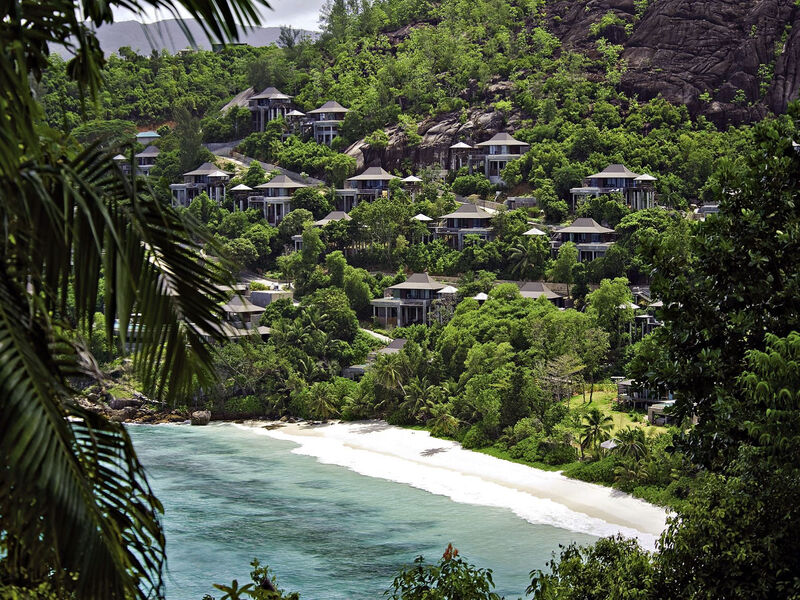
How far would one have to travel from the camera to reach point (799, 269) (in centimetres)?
1080

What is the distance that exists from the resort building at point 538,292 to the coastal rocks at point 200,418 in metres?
13.9

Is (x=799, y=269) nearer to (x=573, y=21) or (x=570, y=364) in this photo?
(x=570, y=364)

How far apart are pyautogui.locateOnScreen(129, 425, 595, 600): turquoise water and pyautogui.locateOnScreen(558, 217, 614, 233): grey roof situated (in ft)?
64.9

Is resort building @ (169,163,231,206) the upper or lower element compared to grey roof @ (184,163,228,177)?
lower

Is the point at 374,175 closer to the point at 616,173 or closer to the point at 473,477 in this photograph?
the point at 616,173

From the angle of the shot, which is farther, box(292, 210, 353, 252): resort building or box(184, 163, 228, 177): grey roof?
box(184, 163, 228, 177): grey roof

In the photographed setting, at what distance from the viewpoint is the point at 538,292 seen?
4631 centimetres

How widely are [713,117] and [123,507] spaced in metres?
64.1

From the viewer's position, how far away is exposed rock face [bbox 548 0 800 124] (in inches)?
2547

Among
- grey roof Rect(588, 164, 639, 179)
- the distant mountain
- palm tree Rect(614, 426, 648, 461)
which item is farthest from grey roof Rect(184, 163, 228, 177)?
palm tree Rect(614, 426, 648, 461)

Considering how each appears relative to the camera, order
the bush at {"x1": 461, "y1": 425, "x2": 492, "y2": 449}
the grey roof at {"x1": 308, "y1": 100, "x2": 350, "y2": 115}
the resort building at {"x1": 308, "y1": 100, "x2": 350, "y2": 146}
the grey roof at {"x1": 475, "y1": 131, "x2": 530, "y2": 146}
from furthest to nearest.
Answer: the resort building at {"x1": 308, "y1": 100, "x2": 350, "y2": 146}
the grey roof at {"x1": 308, "y1": 100, "x2": 350, "y2": 115}
the grey roof at {"x1": 475, "y1": 131, "x2": 530, "y2": 146}
the bush at {"x1": 461, "y1": 425, "x2": 492, "y2": 449}

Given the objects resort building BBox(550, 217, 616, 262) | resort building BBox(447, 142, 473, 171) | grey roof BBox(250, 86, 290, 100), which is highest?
grey roof BBox(250, 86, 290, 100)

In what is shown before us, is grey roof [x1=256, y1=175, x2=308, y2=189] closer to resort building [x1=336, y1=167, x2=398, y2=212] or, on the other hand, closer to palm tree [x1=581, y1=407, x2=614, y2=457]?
resort building [x1=336, y1=167, x2=398, y2=212]

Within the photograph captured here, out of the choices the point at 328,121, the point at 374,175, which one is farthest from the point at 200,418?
the point at 328,121
